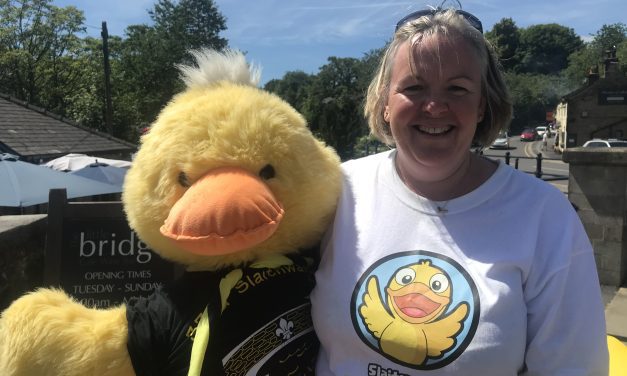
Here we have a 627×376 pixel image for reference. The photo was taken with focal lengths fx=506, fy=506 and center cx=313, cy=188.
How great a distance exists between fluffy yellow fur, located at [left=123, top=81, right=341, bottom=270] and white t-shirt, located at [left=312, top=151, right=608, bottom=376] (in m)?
0.17

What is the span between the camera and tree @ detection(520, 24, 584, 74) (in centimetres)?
11338

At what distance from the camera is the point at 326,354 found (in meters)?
1.77

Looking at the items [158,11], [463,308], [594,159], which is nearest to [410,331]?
[463,308]

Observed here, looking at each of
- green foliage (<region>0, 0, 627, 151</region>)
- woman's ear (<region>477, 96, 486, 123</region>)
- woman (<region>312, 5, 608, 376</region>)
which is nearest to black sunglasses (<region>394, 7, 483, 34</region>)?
woman (<region>312, 5, 608, 376</region>)

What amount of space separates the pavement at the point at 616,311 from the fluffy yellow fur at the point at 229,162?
3.87m

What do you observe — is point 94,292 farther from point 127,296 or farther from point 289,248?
point 289,248

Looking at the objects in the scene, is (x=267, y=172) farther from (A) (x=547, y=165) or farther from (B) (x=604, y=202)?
(A) (x=547, y=165)

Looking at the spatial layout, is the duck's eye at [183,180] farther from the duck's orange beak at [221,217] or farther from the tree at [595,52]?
the tree at [595,52]

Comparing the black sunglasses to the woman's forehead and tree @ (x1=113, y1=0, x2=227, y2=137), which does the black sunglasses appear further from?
tree @ (x1=113, y1=0, x2=227, y2=137)

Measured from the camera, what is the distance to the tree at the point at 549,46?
372 ft

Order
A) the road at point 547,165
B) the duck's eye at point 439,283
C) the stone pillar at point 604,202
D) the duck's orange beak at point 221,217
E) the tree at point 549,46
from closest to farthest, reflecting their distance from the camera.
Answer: the duck's orange beak at point 221,217
the duck's eye at point 439,283
the stone pillar at point 604,202
the road at point 547,165
the tree at point 549,46

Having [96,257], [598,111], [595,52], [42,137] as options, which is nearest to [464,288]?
[96,257]

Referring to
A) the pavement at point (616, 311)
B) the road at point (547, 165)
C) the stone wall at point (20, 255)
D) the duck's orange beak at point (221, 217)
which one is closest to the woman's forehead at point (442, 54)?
the duck's orange beak at point (221, 217)

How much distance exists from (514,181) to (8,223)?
2695 mm
